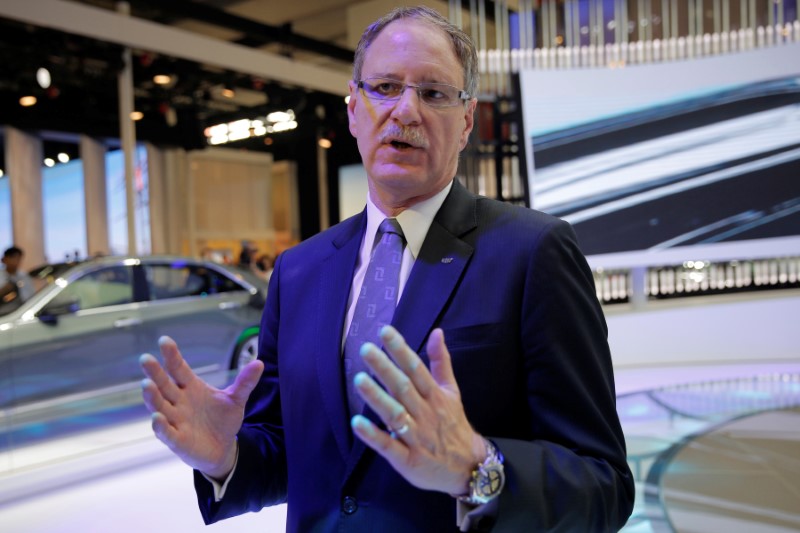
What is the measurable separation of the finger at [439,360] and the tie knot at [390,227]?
40 centimetres

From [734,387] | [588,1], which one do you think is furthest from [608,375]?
[588,1]

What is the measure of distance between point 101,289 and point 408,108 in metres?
4.46

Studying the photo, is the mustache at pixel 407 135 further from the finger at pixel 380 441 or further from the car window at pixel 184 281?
the car window at pixel 184 281

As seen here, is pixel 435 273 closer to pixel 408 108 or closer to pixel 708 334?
pixel 408 108

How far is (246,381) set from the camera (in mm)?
1072

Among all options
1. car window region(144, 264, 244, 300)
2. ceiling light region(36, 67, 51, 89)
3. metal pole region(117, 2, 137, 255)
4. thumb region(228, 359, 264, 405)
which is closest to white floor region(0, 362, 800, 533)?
car window region(144, 264, 244, 300)

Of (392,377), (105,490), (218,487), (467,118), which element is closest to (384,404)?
(392,377)

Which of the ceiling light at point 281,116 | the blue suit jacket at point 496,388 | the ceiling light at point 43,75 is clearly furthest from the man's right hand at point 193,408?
the ceiling light at point 281,116

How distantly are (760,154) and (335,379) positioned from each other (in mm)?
7774

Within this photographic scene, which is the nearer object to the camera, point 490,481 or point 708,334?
point 490,481

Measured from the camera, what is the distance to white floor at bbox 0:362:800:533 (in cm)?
323

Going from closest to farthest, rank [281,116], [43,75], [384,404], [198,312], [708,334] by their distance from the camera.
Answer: [384,404]
[198,312]
[708,334]
[43,75]
[281,116]

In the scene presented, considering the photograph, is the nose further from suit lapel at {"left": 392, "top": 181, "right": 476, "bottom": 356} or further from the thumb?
the thumb

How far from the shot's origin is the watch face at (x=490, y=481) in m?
0.86
